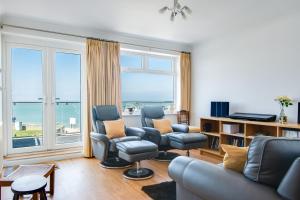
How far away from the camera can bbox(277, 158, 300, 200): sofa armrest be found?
1.10 meters

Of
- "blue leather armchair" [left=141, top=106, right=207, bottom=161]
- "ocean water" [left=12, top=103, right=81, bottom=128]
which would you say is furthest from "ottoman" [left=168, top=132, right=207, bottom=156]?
"ocean water" [left=12, top=103, right=81, bottom=128]

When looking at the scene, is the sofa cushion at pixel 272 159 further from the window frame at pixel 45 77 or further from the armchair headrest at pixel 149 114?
the window frame at pixel 45 77

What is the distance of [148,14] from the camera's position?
3467mm

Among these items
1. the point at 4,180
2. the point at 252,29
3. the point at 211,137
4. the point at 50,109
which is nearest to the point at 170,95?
the point at 211,137

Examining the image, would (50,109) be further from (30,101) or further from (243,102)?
(243,102)

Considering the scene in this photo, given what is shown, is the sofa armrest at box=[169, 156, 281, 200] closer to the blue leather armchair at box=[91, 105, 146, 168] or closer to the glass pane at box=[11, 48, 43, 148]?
the blue leather armchair at box=[91, 105, 146, 168]

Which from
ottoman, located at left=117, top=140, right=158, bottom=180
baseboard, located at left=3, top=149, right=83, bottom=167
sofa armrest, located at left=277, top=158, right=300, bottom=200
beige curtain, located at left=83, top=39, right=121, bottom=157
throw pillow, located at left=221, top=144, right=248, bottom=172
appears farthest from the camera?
beige curtain, located at left=83, top=39, right=121, bottom=157

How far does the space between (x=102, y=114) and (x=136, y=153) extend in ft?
4.00

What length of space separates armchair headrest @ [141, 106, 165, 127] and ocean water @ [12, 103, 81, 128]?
4.36ft

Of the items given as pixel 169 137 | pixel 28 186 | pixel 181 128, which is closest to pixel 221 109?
pixel 181 128

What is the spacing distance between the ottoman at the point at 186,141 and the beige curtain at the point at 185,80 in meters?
1.56

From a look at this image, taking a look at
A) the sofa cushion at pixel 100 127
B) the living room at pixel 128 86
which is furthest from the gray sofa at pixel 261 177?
the sofa cushion at pixel 100 127

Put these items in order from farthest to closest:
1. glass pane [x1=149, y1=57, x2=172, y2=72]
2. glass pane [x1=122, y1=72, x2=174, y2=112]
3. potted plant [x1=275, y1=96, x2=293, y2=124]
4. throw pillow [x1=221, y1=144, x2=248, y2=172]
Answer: glass pane [x1=149, y1=57, x2=172, y2=72] < glass pane [x1=122, y1=72, x2=174, y2=112] < potted plant [x1=275, y1=96, x2=293, y2=124] < throw pillow [x1=221, y1=144, x2=248, y2=172]

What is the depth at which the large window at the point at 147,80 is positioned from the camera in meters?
4.94
